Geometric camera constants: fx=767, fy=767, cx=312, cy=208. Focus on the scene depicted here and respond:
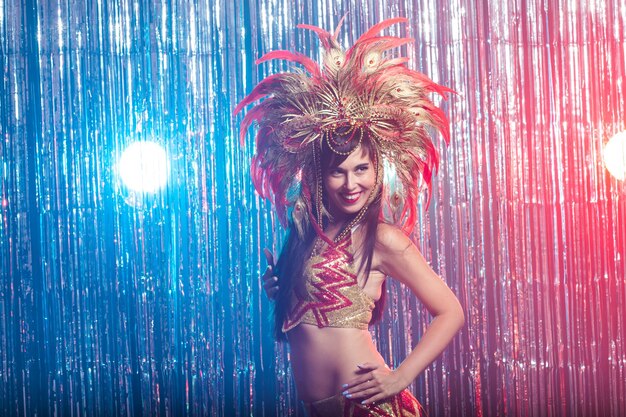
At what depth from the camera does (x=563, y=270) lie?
351 centimetres

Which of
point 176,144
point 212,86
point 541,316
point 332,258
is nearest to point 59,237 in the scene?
point 176,144

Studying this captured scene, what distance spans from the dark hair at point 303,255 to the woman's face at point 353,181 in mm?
21

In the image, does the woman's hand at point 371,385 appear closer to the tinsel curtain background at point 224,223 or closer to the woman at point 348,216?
the woman at point 348,216

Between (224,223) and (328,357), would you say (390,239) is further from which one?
(224,223)

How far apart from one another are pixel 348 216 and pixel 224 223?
2.95 ft

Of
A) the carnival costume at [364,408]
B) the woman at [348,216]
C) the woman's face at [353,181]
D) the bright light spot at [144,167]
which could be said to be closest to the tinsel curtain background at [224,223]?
the bright light spot at [144,167]

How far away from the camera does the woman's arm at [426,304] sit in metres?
2.53

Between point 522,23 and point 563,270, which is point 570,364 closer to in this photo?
point 563,270

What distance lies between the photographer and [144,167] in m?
3.48

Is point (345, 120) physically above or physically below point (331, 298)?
above

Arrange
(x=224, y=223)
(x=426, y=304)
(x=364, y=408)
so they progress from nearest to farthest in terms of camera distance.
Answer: (x=364, y=408) < (x=426, y=304) < (x=224, y=223)

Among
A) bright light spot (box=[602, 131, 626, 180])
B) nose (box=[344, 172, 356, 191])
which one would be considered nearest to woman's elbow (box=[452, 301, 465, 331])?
nose (box=[344, 172, 356, 191])

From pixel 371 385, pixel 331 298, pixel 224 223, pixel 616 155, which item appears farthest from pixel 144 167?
pixel 616 155

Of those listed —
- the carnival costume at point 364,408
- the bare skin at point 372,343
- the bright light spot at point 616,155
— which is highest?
the bright light spot at point 616,155
